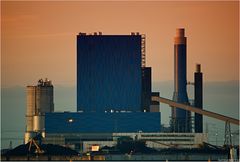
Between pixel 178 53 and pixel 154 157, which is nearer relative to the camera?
pixel 154 157

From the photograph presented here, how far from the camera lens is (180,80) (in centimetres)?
10962

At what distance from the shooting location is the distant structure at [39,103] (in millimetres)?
111188

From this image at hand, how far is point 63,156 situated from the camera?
324 ft

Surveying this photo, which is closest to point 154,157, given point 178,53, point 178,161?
point 178,161

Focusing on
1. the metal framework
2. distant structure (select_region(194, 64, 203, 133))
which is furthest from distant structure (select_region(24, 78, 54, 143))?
distant structure (select_region(194, 64, 203, 133))

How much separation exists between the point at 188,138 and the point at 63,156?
15.9m

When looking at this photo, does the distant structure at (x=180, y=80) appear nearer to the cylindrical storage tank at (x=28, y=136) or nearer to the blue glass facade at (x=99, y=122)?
the blue glass facade at (x=99, y=122)

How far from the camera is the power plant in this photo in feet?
363

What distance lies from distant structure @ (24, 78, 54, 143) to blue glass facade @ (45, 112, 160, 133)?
0.76 metres

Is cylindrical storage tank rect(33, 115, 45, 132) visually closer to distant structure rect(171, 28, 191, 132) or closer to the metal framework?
the metal framework

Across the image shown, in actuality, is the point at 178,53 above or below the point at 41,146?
above

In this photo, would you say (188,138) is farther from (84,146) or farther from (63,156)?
(63,156)

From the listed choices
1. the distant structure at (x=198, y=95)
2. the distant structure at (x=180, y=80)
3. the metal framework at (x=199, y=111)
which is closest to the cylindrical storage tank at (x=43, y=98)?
the metal framework at (x=199, y=111)

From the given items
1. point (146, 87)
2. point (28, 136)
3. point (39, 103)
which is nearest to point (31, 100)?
point (39, 103)
